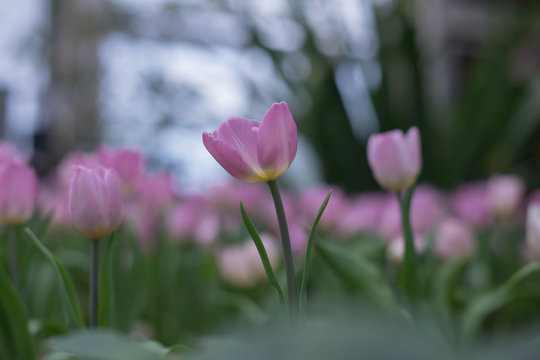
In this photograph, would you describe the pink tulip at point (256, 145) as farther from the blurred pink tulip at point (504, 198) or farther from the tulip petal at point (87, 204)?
the blurred pink tulip at point (504, 198)

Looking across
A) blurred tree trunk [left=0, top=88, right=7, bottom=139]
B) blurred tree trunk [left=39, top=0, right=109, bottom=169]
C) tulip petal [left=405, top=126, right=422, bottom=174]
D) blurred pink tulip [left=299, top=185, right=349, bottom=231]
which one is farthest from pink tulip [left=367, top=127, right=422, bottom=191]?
blurred tree trunk [left=0, top=88, right=7, bottom=139]

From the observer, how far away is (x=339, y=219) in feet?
2.85

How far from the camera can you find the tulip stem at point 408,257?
1.21ft

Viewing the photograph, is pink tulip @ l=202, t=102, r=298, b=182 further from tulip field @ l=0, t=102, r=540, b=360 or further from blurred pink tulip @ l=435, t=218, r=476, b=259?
blurred pink tulip @ l=435, t=218, r=476, b=259

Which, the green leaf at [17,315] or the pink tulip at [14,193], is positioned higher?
the pink tulip at [14,193]

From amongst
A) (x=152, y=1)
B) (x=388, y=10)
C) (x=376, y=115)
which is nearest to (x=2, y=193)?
(x=376, y=115)

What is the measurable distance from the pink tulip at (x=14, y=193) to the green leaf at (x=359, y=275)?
231mm

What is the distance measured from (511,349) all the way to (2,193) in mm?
343

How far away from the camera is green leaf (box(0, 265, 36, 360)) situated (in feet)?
0.99

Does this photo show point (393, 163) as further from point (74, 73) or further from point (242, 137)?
point (74, 73)

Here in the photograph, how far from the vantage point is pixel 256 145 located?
0.92ft

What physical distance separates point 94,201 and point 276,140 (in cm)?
12

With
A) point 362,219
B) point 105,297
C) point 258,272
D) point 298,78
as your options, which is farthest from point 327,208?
point 298,78

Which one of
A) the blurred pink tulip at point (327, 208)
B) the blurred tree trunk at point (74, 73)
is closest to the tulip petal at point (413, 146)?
the blurred pink tulip at point (327, 208)
